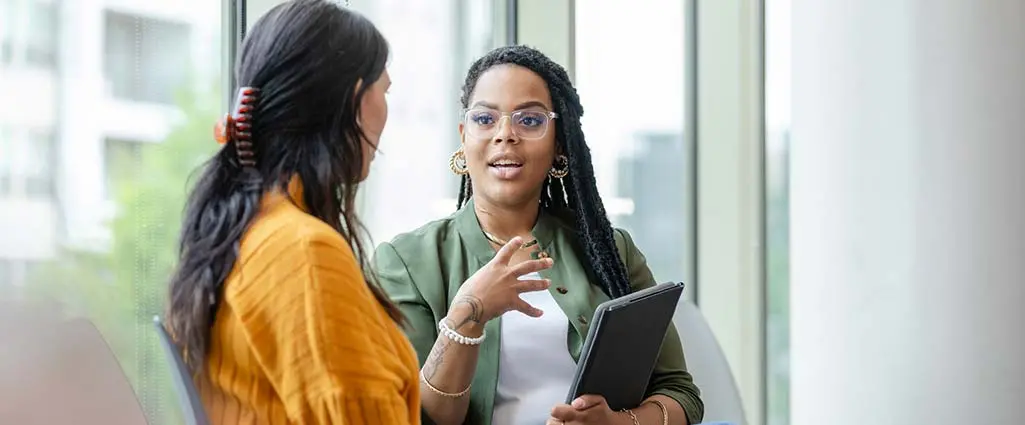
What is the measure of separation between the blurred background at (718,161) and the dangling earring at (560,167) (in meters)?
0.50

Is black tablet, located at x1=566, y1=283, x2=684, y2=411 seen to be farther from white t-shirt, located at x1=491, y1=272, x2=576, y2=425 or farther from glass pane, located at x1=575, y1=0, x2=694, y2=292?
glass pane, located at x1=575, y1=0, x2=694, y2=292

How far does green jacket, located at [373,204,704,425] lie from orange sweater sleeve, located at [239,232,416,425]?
0.75m

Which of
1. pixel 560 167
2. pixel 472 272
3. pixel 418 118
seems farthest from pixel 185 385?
pixel 418 118

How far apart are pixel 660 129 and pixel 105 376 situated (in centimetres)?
294

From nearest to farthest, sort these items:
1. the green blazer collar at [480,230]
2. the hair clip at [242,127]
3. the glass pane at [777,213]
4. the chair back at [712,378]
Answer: the hair clip at [242,127]
the green blazer collar at [480,230]
the chair back at [712,378]
the glass pane at [777,213]

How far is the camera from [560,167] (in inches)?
88.0

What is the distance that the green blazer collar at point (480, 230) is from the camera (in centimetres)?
213

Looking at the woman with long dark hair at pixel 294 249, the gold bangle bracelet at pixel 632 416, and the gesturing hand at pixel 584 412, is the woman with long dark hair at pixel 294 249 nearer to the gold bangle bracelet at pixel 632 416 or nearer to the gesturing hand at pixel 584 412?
the gesturing hand at pixel 584 412

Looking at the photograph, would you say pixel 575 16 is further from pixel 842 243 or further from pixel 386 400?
pixel 386 400

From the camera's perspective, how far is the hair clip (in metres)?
1.32

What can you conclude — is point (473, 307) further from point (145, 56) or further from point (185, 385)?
point (145, 56)

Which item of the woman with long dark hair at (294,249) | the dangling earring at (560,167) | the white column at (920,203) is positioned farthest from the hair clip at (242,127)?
the white column at (920,203)

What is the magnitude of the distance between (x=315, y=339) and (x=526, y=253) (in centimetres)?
101

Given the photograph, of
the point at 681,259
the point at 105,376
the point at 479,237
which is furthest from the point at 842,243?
the point at 105,376
